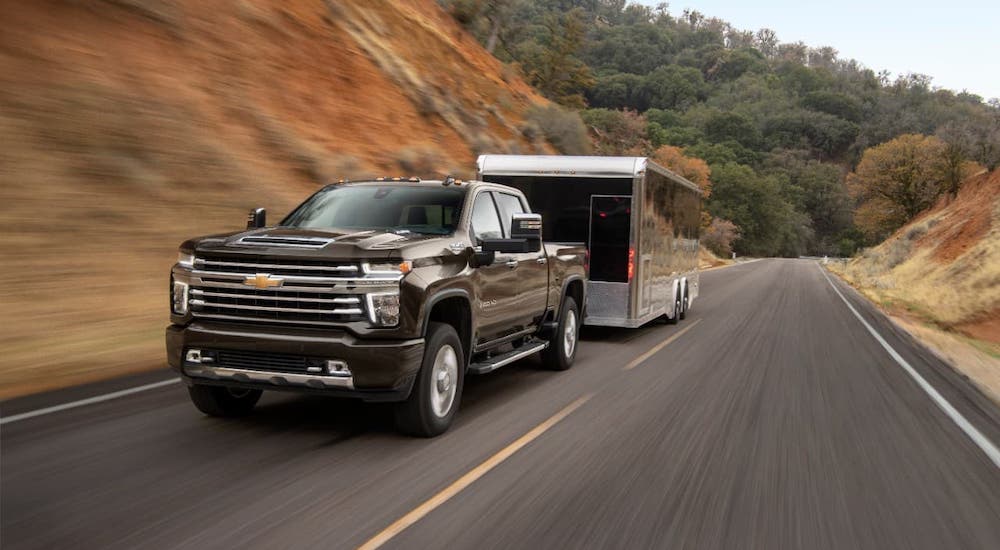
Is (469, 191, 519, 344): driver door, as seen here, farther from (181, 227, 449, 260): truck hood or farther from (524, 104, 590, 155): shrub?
(524, 104, 590, 155): shrub

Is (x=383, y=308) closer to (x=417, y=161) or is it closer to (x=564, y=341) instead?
(x=564, y=341)

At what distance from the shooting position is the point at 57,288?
11.7 m

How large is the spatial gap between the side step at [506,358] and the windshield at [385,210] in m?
1.22

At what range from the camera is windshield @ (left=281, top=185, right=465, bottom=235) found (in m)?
7.55

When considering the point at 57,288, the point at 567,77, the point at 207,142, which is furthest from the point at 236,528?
the point at 567,77

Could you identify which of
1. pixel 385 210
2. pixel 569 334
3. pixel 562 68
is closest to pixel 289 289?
pixel 385 210

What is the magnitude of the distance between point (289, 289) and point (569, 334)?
492 centimetres

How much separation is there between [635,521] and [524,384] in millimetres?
4437

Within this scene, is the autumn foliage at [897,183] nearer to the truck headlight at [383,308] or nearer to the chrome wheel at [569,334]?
the chrome wheel at [569,334]

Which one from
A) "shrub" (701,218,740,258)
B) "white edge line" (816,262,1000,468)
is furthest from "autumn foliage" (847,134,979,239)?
"white edge line" (816,262,1000,468)

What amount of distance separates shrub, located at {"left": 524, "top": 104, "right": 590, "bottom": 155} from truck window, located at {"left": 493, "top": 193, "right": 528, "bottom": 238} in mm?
30467

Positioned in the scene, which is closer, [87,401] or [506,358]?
[87,401]

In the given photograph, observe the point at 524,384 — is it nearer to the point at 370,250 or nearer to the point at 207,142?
the point at 370,250

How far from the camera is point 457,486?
5438 mm
